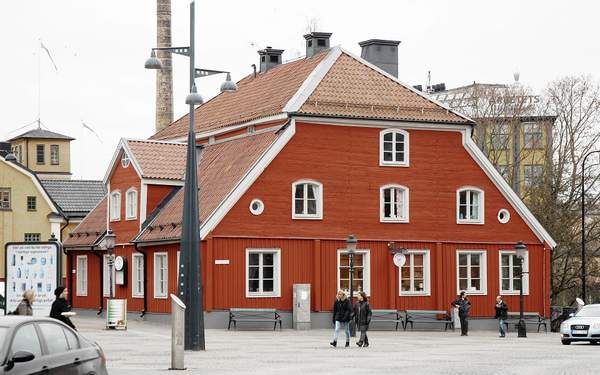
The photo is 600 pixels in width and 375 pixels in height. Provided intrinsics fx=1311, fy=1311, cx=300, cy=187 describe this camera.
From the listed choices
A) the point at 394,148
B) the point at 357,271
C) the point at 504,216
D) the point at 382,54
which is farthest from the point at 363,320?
the point at 382,54

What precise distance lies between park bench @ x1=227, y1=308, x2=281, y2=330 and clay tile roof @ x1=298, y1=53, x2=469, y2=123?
7.51 m

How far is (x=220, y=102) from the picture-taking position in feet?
193

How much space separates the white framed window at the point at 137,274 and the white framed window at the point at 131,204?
5.59 ft

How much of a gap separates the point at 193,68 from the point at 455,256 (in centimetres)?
2151

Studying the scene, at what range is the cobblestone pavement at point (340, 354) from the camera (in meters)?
27.5

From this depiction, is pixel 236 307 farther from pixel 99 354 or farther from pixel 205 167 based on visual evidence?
pixel 99 354

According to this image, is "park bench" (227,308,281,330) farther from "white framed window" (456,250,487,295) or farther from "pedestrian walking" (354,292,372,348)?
"pedestrian walking" (354,292,372,348)

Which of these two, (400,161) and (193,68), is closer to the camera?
(193,68)

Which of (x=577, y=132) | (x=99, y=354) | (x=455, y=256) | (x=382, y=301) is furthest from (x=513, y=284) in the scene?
(x=99, y=354)

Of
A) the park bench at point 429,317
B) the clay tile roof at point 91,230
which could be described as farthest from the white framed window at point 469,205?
the clay tile roof at point 91,230

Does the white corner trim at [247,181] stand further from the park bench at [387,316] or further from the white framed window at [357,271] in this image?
the park bench at [387,316]

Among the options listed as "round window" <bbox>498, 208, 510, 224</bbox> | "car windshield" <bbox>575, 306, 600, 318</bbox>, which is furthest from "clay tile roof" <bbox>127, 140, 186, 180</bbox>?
"car windshield" <bbox>575, 306, 600, 318</bbox>

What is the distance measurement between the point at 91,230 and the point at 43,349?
1683 inches

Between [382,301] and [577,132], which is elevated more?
[577,132]
